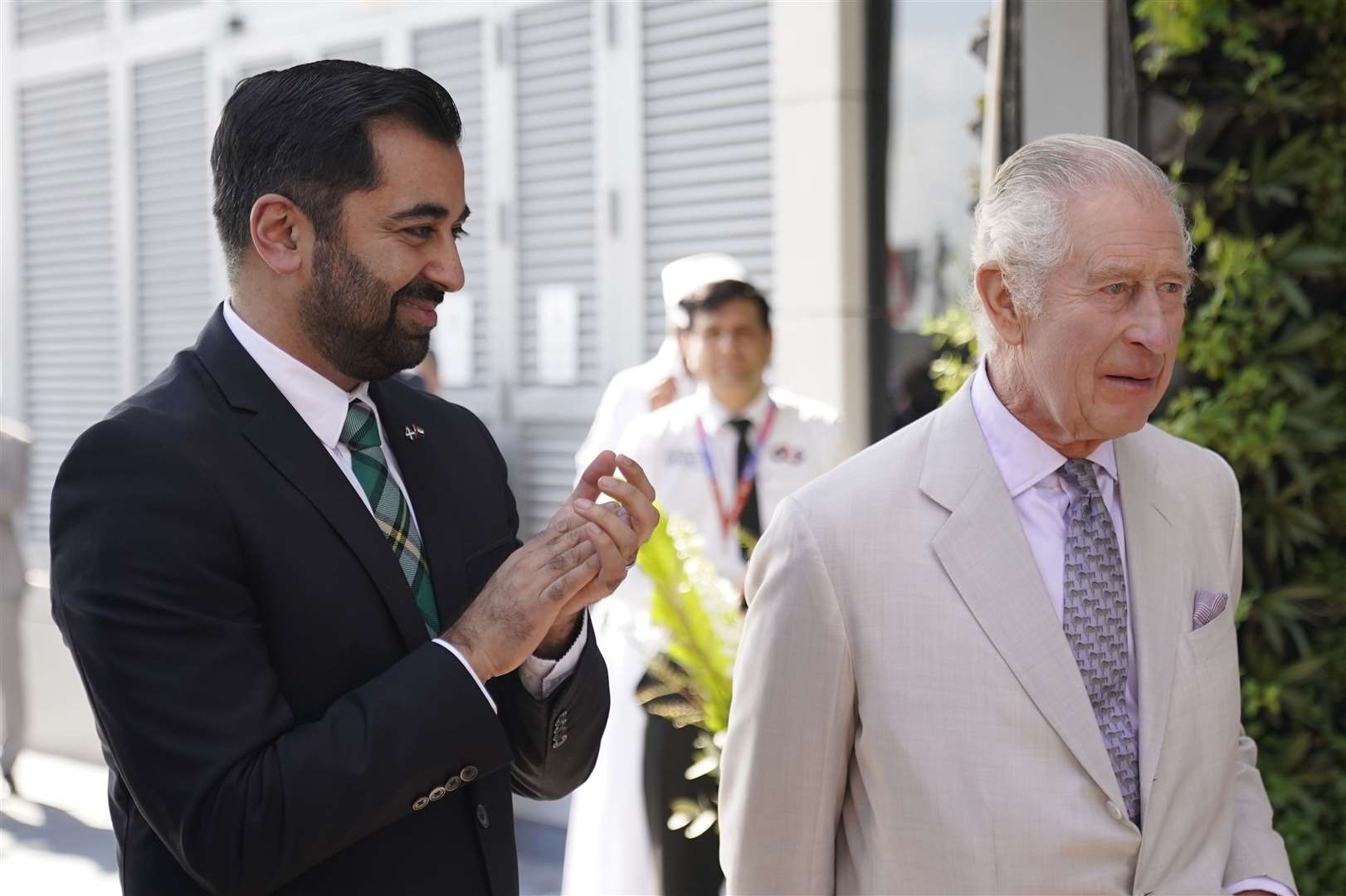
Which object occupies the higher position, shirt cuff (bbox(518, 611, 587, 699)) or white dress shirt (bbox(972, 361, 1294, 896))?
white dress shirt (bbox(972, 361, 1294, 896))

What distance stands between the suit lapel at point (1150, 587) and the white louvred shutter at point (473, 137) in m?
5.63

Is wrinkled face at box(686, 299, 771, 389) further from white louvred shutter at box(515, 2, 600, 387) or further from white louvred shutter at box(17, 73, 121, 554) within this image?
white louvred shutter at box(17, 73, 121, 554)

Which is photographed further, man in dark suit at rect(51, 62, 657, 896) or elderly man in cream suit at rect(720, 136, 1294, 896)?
elderly man in cream suit at rect(720, 136, 1294, 896)

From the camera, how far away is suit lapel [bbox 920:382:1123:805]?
75.2 inches

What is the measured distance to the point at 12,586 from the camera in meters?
7.42

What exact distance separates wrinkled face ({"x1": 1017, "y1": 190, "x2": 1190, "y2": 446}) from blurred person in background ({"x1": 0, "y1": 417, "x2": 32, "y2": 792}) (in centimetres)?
647

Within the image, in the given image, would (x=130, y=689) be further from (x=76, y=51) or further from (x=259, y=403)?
(x=76, y=51)

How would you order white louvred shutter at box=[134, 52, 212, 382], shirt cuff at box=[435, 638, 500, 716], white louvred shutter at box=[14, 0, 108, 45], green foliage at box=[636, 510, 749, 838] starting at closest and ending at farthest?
shirt cuff at box=[435, 638, 500, 716], green foliage at box=[636, 510, 749, 838], white louvred shutter at box=[134, 52, 212, 382], white louvred shutter at box=[14, 0, 108, 45]

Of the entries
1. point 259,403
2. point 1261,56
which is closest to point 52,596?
point 259,403

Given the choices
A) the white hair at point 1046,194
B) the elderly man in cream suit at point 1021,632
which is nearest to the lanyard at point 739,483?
the elderly man in cream suit at point 1021,632

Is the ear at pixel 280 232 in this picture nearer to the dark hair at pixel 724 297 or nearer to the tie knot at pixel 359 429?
the tie knot at pixel 359 429

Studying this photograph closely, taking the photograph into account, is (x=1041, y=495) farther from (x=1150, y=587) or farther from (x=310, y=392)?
(x=310, y=392)

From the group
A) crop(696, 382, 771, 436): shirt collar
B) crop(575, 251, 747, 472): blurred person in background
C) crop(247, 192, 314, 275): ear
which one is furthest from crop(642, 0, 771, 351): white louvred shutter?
crop(247, 192, 314, 275): ear

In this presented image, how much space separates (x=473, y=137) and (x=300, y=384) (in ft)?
19.3
